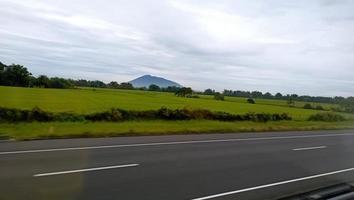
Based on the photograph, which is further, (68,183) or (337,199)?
(68,183)

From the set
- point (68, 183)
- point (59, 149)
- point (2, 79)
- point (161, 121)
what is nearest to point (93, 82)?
point (2, 79)

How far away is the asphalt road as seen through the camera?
28.6 ft

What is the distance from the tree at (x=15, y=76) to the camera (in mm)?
47147

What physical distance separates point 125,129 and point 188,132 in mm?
3400

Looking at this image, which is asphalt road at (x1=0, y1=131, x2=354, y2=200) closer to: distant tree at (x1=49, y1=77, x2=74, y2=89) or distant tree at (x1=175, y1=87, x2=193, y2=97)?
distant tree at (x1=49, y1=77, x2=74, y2=89)

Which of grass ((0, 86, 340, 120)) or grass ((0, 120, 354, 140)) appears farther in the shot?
grass ((0, 86, 340, 120))

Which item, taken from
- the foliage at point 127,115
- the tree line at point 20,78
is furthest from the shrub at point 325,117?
the tree line at point 20,78

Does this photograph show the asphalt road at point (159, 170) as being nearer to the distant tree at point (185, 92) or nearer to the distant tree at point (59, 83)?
the distant tree at point (59, 83)

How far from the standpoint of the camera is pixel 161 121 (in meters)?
28.4

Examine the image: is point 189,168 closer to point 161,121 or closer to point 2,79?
point 161,121

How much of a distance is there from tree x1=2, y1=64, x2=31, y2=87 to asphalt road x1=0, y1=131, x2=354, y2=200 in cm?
3264

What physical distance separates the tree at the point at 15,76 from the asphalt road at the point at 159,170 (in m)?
32.6

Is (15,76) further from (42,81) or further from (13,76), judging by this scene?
(42,81)

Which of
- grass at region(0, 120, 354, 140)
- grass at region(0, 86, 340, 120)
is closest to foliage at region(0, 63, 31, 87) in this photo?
grass at region(0, 86, 340, 120)
